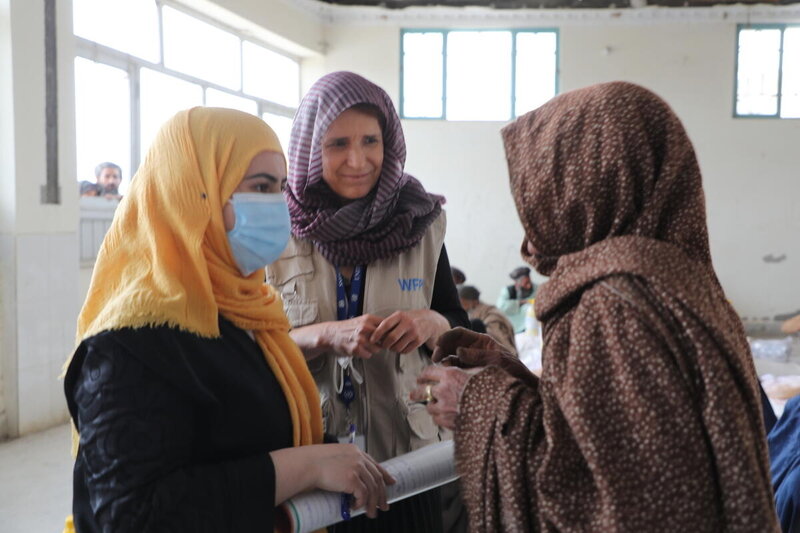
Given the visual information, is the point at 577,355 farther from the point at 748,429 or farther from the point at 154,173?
the point at 154,173

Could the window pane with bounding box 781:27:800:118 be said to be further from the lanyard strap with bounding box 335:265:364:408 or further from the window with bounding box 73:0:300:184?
the lanyard strap with bounding box 335:265:364:408

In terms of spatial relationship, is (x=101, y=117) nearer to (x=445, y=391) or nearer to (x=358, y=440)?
(x=358, y=440)

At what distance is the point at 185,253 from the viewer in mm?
1210

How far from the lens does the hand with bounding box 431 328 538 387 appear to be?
1.34m

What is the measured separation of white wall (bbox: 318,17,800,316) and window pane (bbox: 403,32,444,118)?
0.16 meters

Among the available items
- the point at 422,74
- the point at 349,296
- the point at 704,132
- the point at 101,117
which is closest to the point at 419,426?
the point at 349,296

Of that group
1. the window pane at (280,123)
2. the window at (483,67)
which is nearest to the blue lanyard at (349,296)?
the window pane at (280,123)

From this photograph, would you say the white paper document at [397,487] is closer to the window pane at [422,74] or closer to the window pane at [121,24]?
the window pane at [121,24]

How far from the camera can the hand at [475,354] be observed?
134cm

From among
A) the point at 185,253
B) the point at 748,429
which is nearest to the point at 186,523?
the point at 185,253

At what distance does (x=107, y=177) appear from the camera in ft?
18.1

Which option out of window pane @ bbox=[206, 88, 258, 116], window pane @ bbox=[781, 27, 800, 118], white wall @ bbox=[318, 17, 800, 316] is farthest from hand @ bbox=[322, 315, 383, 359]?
window pane @ bbox=[781, 27, 800, 118]

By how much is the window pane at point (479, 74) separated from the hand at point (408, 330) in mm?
7840

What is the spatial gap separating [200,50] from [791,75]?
24.6 ft
